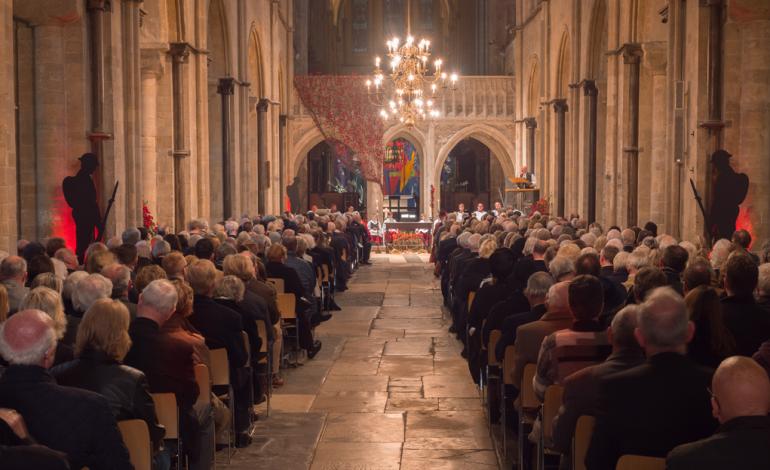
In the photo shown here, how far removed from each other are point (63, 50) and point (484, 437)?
7060 mm

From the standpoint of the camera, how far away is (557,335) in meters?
5.02

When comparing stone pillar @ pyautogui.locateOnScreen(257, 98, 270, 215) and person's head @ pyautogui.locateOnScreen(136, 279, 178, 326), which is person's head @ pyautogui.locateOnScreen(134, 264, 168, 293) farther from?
stone pillar @ pyautogui.locateOnScreen(257, 98, 270, 215)

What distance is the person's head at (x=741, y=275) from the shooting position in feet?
17.8

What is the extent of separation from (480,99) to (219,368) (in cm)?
2452

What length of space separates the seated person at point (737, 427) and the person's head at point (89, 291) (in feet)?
11.7

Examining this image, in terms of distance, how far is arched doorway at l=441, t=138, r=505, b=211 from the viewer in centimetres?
3569

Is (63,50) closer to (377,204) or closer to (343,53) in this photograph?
(377,204)

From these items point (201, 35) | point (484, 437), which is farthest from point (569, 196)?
point (484, 437)

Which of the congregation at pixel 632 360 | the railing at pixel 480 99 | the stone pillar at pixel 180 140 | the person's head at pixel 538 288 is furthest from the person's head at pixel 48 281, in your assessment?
the railing at pixel 480 99

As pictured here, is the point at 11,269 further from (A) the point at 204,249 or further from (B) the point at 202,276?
Answer: (A) the point at 204,249

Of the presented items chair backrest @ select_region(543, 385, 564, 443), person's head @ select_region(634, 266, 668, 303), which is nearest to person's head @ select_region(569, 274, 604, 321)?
chair backrest @ select_region(543, 385, 564, 443)

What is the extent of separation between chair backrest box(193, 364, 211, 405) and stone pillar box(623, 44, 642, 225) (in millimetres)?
12193

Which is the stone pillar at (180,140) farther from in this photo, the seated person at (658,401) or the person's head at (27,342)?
the seated person at (658,401)

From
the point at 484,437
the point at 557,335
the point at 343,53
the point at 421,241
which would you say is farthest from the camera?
the point at 343,53
